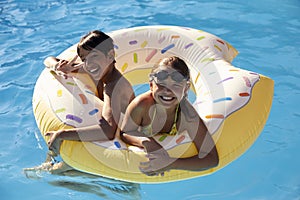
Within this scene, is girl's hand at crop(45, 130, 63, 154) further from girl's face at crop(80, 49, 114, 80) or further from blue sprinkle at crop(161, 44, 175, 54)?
blue sprinkle at crop(161, 44, 175, 54)

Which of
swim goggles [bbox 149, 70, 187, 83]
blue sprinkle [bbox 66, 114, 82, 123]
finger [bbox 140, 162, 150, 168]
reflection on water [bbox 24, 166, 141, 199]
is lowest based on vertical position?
reflection on water [bbox 24, 166, 141, 199]

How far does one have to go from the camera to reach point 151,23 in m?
6.03

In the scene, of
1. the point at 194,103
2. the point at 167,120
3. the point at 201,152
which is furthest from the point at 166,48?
the point at 201,152

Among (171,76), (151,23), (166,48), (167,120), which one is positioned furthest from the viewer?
(151,23)

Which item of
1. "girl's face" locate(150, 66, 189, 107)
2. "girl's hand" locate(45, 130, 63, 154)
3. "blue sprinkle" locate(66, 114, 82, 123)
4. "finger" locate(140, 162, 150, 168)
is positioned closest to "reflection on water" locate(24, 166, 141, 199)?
"girl's hand" locate(45, 130, 63, 154)

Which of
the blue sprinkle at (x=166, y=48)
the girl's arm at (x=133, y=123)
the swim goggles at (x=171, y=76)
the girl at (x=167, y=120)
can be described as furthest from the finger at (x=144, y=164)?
the blue sprinkle at (x=166, y=48)

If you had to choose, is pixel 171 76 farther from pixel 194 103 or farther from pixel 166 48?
pixel 166 48

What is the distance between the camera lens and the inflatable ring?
2.89 metres

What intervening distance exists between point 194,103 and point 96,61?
76 cm

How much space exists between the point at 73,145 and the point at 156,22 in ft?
11.0

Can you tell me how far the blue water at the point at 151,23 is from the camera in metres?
3.70

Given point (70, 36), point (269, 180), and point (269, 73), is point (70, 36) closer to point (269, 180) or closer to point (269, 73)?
point (269, 73)

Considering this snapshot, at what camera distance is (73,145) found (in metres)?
2.99

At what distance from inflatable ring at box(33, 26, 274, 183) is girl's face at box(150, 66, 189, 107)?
25 centimetres
